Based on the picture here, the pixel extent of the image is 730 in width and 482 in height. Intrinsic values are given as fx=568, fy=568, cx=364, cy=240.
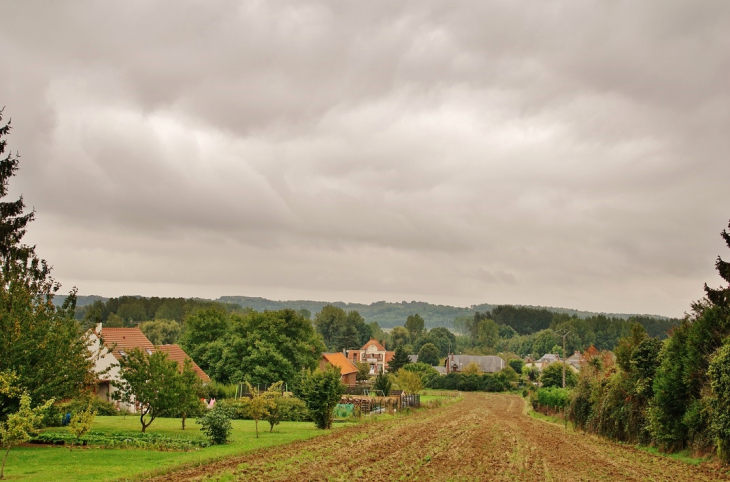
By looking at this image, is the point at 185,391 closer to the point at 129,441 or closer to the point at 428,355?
the point at 129,441

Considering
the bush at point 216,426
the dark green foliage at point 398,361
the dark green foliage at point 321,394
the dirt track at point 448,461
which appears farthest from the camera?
the dark green foliage at point 398,361

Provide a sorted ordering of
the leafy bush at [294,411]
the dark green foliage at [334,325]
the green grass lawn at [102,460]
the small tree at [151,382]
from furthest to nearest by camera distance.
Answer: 1. the dark green foliage at [334,325]
2. the leafy bush at [294,411]
3. the small tree at [151,382]
4. the green grass lawn at [102,460]

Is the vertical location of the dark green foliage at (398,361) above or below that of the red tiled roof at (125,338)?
below

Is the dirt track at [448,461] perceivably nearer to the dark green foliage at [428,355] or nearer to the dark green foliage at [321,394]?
the dark green foliage at [321,394]

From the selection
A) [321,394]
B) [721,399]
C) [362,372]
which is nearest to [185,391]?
[321,394]

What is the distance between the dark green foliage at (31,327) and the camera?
23922 millimetres

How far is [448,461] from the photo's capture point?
73.8ft

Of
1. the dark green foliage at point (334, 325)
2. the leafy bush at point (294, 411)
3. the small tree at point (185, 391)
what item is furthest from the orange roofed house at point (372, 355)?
the small tree at point (185, 391)

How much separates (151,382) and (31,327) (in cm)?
722

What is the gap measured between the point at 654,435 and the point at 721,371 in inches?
280

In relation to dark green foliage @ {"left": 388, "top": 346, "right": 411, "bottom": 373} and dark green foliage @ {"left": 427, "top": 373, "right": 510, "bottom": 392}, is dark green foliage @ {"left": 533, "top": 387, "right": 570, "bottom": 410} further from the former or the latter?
dark green foliage @ {"left": 388, "top": 346, "right": 411, "bottom": 373}

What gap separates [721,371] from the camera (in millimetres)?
22391

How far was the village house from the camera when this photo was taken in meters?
127

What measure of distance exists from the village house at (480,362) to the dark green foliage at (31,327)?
10666 centimetres
